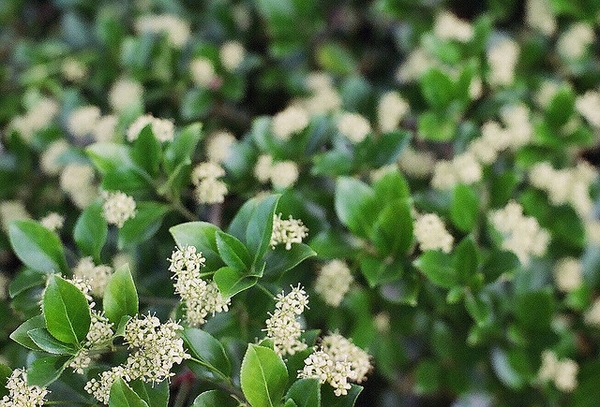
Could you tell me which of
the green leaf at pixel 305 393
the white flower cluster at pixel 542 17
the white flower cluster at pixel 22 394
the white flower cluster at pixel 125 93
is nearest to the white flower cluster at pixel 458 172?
the white flower cluster at pixel 542 17

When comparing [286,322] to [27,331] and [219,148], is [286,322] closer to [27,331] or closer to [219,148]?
[27,331]

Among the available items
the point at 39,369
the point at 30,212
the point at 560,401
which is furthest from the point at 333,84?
the point at 39,369

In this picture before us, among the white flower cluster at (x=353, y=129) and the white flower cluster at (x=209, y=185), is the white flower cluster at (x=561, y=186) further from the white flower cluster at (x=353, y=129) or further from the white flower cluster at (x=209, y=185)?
the white flower cluster at (x=209, y=185)

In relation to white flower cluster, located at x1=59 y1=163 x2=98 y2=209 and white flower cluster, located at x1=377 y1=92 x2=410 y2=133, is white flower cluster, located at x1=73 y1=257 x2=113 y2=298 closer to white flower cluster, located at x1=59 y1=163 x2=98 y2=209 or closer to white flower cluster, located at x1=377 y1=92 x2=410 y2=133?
white flower cluster, located at x1=59 y1=163 x2=98 y2=209

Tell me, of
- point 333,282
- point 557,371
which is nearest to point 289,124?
point 333,282

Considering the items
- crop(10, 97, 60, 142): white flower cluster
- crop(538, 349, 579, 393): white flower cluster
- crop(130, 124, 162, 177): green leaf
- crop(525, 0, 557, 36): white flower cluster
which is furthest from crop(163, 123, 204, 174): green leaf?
crop(525, 0, 557, 36): white flower cluster
